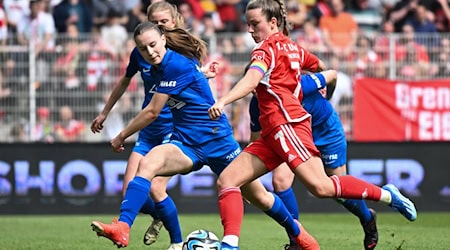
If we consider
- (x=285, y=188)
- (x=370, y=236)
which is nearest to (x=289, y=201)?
(x=285, y=188)

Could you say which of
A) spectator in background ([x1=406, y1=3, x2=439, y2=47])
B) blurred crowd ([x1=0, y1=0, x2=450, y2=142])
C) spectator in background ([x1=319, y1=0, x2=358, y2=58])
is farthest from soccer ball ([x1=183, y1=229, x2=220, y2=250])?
A: spectator in background ([x1=406, y1=3, x2=439, y2=47])

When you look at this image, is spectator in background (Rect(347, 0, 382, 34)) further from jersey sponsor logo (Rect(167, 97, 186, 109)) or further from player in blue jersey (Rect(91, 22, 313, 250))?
jersey sponsor logo (Rect(167, 97, 186, 109))

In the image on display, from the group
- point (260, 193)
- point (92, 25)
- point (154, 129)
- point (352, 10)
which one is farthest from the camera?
point (352, 10)

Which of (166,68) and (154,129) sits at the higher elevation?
(166,68)

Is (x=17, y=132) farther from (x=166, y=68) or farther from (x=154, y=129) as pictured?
(x=166, y=68)

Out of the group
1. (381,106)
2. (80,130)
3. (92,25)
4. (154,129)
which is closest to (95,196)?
(80,130)

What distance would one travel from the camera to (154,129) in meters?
10.5

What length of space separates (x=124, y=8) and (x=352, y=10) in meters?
4.25

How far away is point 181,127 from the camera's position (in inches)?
358

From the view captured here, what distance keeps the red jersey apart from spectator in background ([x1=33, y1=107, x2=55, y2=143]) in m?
8.50

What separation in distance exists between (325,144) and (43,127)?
7.50 meters

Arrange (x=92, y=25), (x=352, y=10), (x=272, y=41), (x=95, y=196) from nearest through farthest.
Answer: (x=272, y=41) → (x=95, y=196) → (x=92, y=25) → (x=352, y=10)

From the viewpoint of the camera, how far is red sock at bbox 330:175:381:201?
831 centimetres

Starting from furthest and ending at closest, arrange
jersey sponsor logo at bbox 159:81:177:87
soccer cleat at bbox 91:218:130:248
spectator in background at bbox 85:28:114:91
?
1. spectator in background at bbox 85:28:114:91
2. jersey sponsor logo at bbox 159:81:177:87
3. soccer cleat at bbox 91:218:130:248
